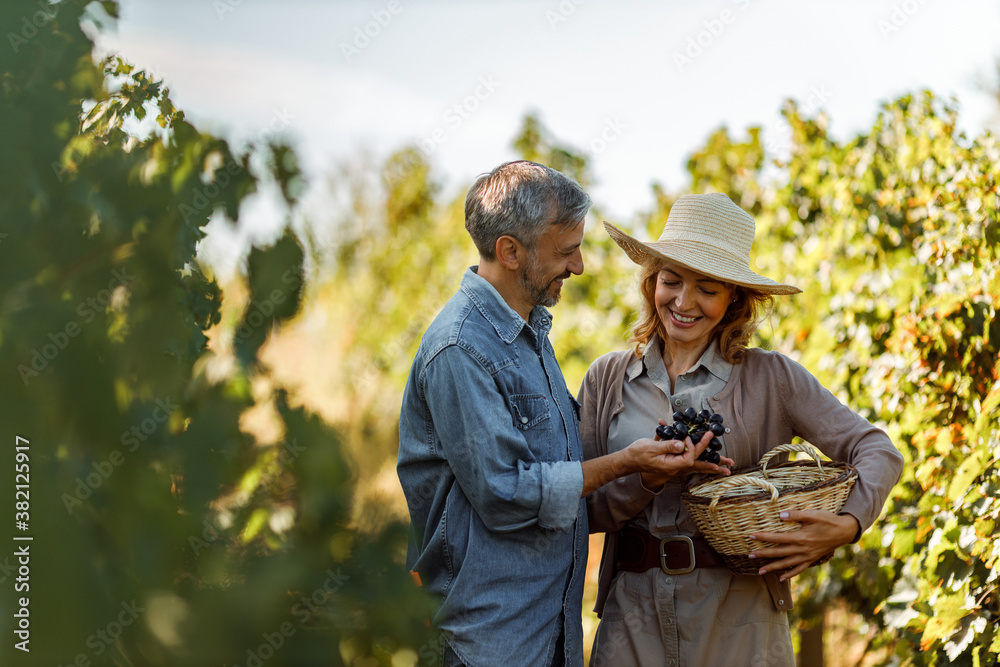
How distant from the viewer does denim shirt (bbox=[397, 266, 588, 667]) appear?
6.18 feet

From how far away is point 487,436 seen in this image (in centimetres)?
185

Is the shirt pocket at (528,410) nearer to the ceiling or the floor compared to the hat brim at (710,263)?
nearer to the floor

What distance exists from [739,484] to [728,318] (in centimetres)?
62

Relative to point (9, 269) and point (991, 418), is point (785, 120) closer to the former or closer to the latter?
point (991, 418)

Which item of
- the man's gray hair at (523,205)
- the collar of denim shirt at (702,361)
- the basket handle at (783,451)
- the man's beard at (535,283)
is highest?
the man's gray hair at (523,205)

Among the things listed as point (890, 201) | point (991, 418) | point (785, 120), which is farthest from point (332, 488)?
point (785, 120)

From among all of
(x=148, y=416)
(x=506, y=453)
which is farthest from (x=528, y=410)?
(x=148, y=416)

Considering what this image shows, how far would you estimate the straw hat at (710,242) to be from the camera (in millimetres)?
2289

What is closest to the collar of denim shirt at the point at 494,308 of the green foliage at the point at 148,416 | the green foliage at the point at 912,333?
the green foliage at the point at 148,416

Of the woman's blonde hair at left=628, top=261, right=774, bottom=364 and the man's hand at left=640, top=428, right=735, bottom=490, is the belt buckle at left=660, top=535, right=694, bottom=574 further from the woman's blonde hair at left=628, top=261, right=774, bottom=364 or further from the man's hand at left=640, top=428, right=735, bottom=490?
the woman's blonde hair at left=628, top=261, right=774, bottom=364

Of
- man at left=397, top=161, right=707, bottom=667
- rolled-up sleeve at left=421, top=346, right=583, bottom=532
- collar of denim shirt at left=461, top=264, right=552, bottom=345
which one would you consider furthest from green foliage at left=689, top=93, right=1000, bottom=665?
collar of denim shirt at left=461, top=264, right=552, bottom=345

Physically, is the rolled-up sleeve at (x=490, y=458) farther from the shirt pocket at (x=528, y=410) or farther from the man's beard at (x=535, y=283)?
the man's beard at (x=535, y=283)

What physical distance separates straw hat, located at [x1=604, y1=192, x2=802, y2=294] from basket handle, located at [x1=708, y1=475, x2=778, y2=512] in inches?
22.4

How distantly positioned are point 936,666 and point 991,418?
33.9 inches
